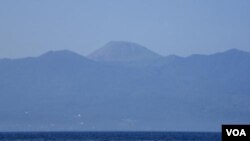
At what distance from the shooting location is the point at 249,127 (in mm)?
15336

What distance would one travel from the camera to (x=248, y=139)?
15.4 meters

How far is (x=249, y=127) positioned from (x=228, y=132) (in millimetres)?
415

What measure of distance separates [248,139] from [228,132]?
0.41m

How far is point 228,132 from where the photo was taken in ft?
50.5

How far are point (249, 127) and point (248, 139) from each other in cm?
25
